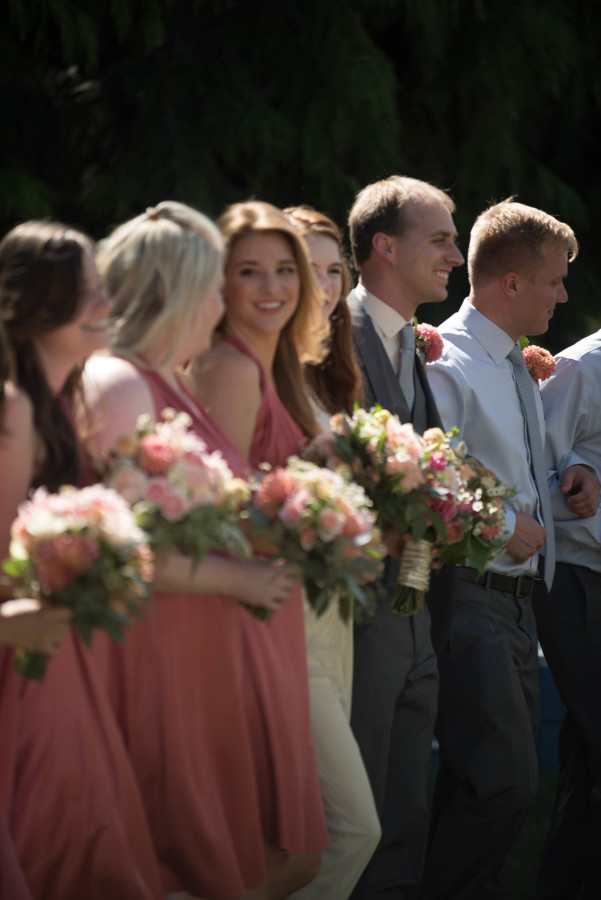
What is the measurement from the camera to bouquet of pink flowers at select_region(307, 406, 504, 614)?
154 inches

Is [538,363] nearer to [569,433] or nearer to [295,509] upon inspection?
[569,433]

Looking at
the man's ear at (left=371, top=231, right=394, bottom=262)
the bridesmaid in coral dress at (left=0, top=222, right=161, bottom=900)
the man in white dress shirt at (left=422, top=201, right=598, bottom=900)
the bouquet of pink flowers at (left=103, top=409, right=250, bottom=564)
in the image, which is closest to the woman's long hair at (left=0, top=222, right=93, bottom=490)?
the bridesmaid in coral dress at (left=0, top=222, right=161, bottom=900)

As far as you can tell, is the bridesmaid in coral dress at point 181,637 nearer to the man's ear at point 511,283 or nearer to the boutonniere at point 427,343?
the boutonniere at point 427,343

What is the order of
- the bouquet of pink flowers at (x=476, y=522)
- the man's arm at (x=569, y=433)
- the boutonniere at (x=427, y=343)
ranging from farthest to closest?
the man's arm at (x=569, y=433) → the boutonniere at (x=427, y=343) → the bouquet of pink flowers at (x=476, y=522)

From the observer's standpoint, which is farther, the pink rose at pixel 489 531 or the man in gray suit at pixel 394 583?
the man in gray suit at pixel 394 583

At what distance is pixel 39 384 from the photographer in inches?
127

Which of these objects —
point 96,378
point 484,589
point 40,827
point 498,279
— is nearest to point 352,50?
point 498,279

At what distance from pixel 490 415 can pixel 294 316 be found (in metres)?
1.36

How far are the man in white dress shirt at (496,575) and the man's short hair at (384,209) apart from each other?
55cm

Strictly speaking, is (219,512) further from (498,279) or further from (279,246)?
(498,279)

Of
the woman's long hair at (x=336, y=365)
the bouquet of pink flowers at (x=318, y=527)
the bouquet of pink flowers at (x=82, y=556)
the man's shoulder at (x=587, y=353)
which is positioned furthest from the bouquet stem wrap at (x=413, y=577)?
the man's shoulder at (x=587, y=353)

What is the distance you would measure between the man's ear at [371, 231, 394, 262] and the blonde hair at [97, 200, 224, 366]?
5.01 ft

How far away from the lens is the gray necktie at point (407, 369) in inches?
191

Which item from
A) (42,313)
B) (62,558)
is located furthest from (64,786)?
(42,313)
